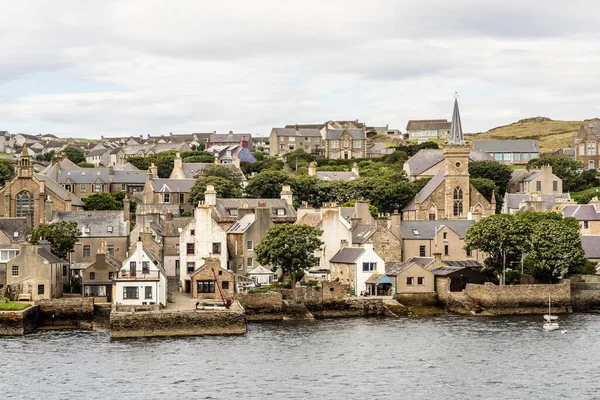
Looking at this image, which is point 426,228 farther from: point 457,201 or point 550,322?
point 457,201

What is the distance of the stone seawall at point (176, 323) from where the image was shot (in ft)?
220

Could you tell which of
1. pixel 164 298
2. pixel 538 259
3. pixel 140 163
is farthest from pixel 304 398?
pixel 140 163

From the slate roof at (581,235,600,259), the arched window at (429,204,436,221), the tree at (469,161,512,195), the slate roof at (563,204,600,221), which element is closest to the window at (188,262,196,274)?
the slate roof at (581,235,600,259)

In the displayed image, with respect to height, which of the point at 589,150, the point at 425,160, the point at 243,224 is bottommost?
the point at 243,224

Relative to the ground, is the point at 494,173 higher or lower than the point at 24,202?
higher

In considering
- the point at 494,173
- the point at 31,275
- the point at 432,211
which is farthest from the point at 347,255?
the point at 494,173

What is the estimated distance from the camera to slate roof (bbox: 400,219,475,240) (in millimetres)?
90625

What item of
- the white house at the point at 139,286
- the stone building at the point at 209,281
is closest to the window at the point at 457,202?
the stone building at the point at 209,281

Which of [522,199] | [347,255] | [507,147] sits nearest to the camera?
[347,255]

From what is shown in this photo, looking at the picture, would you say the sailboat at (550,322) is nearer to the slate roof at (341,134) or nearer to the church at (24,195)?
the church at (24,195)

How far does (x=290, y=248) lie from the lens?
80.8 m

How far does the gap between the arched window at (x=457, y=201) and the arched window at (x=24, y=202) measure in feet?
162

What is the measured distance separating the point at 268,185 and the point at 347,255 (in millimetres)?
42041

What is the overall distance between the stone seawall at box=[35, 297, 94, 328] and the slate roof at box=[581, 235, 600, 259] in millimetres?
43954
